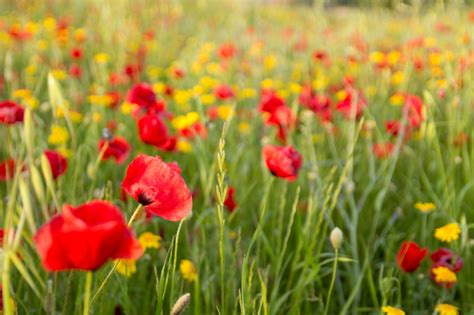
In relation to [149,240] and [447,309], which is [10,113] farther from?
[447,309]

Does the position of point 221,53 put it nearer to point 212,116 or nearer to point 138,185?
point 212,116

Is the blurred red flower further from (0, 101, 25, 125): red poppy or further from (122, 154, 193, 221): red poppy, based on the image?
(0, 101, 25, 125): red poppy

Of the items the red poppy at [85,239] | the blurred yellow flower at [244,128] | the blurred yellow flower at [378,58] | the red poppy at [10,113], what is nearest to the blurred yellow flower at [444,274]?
the red poppy at [85,239]

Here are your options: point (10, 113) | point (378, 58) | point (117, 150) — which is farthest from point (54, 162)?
point (378, 58)

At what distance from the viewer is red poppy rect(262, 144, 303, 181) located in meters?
0.98

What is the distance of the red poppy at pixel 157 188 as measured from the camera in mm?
675

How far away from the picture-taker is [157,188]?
0.68 m

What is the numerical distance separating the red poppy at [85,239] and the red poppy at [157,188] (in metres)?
0.16

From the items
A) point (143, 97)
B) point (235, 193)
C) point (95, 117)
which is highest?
point (143, 97)

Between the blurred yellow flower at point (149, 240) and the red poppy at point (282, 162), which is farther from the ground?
the red poppy at point (282, 162)

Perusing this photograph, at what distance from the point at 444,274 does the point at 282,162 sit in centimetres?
35

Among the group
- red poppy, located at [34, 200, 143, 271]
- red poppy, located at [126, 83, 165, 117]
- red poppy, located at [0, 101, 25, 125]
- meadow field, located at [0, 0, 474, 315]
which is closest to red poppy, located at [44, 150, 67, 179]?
meadow field, located at [0, 0, 474, 315]

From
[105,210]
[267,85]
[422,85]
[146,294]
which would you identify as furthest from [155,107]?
[422,85]

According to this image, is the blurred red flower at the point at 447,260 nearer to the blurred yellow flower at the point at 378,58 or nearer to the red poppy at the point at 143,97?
the red poppy at the point at 143,97
